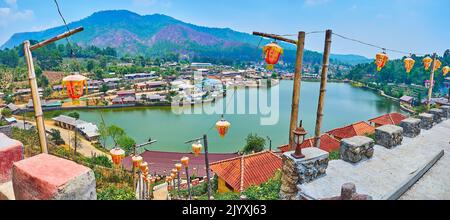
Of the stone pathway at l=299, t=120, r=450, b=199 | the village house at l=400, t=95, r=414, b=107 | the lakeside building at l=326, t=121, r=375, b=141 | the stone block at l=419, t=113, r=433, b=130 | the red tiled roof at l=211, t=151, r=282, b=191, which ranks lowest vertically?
the village house at l=400, t=95, r=414, b=107

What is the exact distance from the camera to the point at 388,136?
402 centimetres

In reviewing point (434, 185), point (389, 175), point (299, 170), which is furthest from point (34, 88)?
point (434, 185)

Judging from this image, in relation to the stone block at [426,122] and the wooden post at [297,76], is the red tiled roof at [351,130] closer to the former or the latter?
the stone block at [426,122]

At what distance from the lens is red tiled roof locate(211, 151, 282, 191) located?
23.9ft

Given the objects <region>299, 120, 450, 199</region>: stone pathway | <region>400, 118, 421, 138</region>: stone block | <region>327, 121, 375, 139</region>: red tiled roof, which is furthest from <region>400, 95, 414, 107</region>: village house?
<region>299, 120, 450, 199</region>: stone pathway

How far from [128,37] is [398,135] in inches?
7312

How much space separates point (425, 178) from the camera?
9.82 feet

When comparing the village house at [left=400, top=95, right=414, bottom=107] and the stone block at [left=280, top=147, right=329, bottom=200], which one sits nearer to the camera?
the stone block at [left=280, top=147, right=329, bottom=200]

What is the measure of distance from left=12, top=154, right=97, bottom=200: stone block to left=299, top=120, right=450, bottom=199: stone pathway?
1985 mm

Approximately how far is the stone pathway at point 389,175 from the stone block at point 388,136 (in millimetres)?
89

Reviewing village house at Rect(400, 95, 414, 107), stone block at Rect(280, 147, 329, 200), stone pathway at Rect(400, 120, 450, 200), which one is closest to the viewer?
stone pathway at Rect(400, 120, 450, 200)

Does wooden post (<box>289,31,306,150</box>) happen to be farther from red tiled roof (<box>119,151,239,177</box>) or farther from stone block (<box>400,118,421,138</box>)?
red tiled roof (<box>119,151,239,177</box>)

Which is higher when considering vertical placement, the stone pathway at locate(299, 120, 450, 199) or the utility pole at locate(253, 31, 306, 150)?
the utility pole at locate(253, 31, 306, 150)
